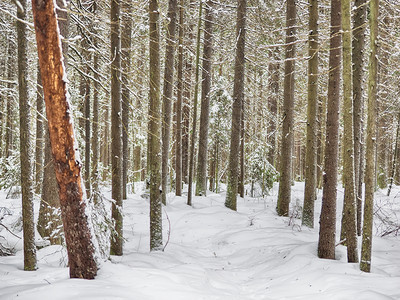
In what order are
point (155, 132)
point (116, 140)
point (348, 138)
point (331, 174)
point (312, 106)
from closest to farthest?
point (348, 138)
point (331, 174)
point (116, 140)
point (155, 132)
point (312, 106)

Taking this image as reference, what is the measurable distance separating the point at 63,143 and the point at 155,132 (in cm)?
369

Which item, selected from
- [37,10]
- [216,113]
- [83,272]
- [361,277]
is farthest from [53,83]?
[216,113]

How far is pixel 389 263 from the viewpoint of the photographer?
250 inches

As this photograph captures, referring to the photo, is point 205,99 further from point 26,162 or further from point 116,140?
point 26,162

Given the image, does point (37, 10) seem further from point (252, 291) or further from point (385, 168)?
point (385, 168)

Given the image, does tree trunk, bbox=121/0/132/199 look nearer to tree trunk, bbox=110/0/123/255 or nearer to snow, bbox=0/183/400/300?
tree trunk, bbox=110/0/123/255

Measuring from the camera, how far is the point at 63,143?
373cm

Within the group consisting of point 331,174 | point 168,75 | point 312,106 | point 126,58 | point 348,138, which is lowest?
point 331,174

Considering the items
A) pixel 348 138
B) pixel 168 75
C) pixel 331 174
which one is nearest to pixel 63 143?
pixel 348 138

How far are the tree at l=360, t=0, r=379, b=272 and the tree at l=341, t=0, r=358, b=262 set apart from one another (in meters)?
0.53

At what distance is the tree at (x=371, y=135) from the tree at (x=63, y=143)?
176 inches

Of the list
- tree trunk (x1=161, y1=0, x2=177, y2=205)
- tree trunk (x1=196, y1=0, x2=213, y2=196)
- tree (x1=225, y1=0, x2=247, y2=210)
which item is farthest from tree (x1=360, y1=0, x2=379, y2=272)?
tree trunk (x1=196, y1=0, x2=213, y2=196)

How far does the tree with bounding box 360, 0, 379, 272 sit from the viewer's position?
502 centimetres

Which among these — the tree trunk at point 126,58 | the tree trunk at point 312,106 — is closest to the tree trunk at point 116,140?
the tree trunk at point 126,58
